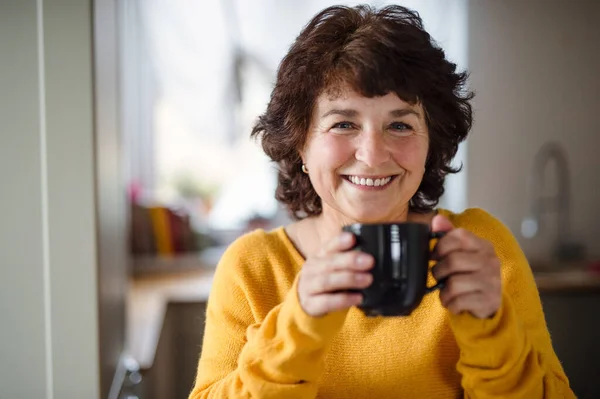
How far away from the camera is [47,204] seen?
45.1 inches

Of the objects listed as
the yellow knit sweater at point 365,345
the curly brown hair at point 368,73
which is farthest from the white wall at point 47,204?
the curly brown hair at point 368,73

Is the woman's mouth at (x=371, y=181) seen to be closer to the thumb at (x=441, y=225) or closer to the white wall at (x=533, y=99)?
the thumb at (x=441, y=225)

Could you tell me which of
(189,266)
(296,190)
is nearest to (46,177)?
(296,190)

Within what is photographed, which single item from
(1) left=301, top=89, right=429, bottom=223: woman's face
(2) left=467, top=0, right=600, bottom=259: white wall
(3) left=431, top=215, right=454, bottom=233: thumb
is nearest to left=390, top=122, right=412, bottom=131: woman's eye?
(1) left=301, top=89, right=429, bottom=223: woman's face

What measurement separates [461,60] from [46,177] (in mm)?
2776

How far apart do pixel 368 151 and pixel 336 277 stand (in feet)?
0.93

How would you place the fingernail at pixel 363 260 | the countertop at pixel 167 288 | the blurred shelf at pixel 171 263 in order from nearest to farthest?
the fingernail at pixel 363 260 → the countertop at pixel 167 288 → the blurred shelf at pixel 171 263

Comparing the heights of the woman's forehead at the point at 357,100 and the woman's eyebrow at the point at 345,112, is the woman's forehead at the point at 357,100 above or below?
above

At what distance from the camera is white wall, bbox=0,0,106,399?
1.13m

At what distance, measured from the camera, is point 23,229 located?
1151 mm

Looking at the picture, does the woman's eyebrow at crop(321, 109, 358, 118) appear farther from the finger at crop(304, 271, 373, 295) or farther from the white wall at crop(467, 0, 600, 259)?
the white wall at crop(467, 0, 600, 259)

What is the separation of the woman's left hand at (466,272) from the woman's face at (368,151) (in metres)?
0.21

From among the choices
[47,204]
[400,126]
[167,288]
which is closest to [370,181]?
[400,126]

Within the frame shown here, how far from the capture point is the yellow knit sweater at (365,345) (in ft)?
2.81
